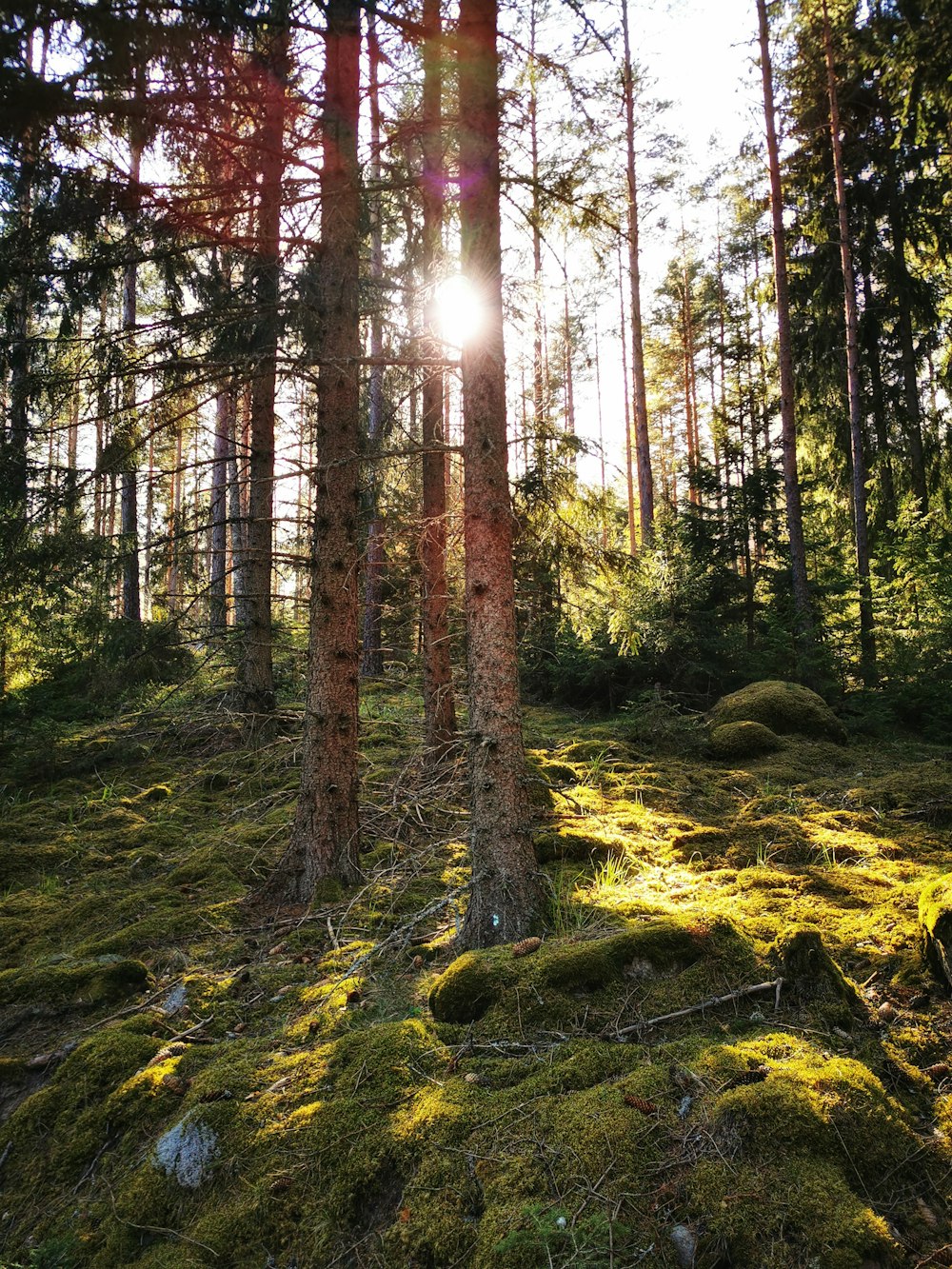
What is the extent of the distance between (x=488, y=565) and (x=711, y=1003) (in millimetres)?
2519

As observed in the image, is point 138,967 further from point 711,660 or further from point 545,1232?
point 711,660

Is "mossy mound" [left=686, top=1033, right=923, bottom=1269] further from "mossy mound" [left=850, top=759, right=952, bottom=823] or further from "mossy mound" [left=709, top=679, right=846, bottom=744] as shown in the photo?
"mossy mound" [left=709, top=679, right=846, bottom=744]

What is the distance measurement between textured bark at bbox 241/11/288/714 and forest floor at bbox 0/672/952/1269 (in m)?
2.16

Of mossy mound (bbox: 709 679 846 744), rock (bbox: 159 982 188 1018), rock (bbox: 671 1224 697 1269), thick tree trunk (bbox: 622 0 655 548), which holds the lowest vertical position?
rock (bbox: 159 982 188 1018)

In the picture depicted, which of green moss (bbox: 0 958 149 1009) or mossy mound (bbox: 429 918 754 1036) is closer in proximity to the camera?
mossy mound (bbox: 429 918 754 1036)

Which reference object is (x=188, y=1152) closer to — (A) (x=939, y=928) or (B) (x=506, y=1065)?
(B) (x=506, y=1065)

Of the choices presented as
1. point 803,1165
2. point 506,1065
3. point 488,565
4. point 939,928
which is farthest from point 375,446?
point 803,1165

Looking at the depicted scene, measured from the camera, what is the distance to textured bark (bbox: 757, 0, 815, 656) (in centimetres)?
1323

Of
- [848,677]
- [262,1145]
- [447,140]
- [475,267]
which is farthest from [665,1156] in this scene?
[848,677]

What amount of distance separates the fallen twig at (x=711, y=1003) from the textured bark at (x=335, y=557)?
3105 millimetres

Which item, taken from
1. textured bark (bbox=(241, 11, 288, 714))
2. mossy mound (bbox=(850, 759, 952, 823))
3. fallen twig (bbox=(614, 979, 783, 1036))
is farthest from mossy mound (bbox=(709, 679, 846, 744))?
fallen twig (bbox=(614, 979, 783, 1036))

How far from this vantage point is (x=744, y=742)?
29.5 ft

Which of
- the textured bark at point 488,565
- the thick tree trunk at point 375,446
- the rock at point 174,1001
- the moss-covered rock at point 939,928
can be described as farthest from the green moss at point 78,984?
the moss-covered rock at point 939,928

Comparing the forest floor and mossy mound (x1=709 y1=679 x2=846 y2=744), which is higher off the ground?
mossy mound (x1=709 y1=679 x2=846 y2=744)
